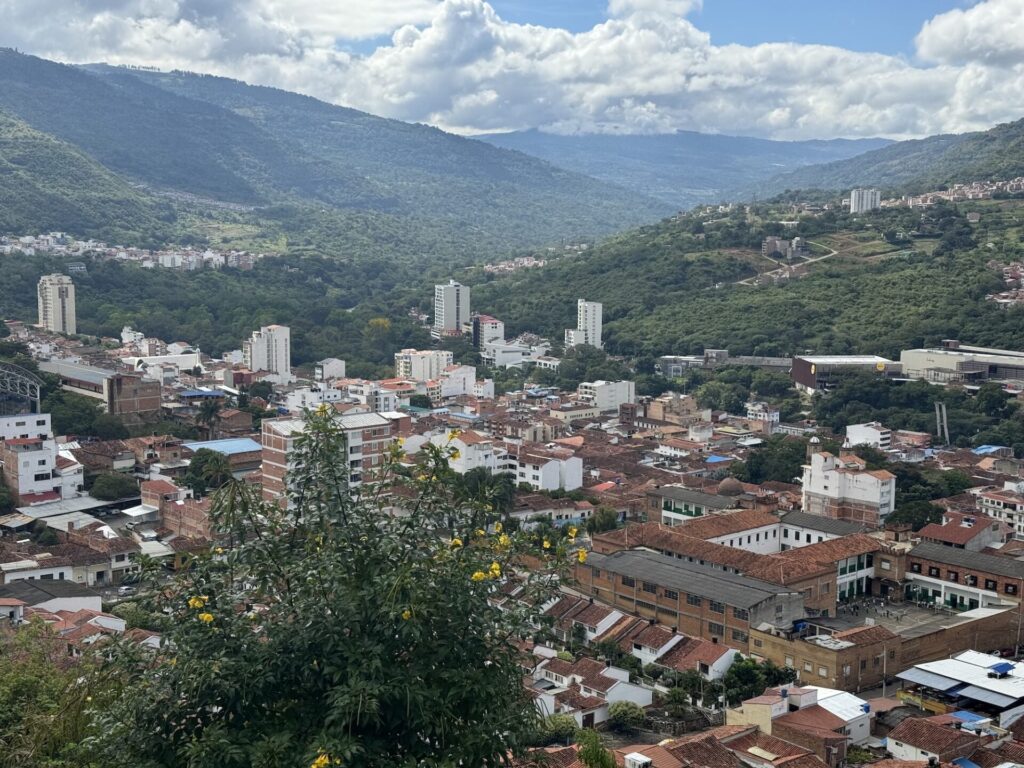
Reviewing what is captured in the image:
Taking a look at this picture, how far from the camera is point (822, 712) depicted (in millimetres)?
12656

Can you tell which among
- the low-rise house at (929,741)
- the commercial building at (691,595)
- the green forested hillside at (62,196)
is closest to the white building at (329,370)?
the commercial building at (691,595)

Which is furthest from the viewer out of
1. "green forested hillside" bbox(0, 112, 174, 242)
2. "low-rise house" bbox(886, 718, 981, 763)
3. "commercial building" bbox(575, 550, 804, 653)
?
"green forested hillside" bbox(0, 112, 174, 242)

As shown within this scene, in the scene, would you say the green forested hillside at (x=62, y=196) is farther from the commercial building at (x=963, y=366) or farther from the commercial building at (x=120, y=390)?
the commercial building at (x=963, y=366)

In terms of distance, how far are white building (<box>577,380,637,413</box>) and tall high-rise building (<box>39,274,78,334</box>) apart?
68.9 feet

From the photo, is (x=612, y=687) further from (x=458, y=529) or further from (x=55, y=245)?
(x=55, y=245)

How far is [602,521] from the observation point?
2112 centimetres

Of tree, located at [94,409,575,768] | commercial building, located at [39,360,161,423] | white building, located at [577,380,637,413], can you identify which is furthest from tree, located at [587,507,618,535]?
tree, located at [94,409,575,768]

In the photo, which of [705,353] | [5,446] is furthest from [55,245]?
[5,446]

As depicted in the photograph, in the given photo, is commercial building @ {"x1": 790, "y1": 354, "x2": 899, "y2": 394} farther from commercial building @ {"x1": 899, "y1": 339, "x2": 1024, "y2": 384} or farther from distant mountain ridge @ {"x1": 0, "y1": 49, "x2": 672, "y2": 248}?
distant mountain ridge @ {"x1": 0, "y1": 49, "x2": 672, "y2": 248}

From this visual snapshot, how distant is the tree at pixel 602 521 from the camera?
21.0m

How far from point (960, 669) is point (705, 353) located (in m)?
28.9

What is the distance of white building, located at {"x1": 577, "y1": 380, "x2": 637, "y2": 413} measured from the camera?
36625 millimetres

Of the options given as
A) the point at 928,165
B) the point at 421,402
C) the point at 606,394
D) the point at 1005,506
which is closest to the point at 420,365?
the point at 421,402

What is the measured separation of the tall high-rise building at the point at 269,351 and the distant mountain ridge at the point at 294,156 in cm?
6033
